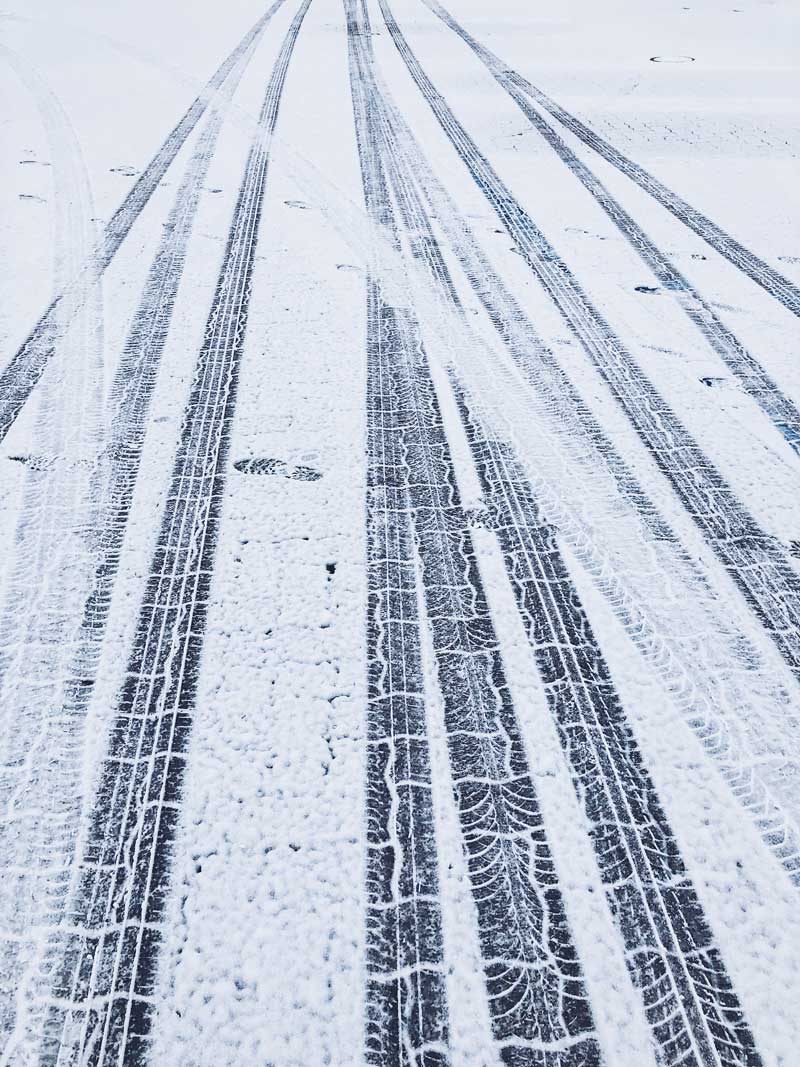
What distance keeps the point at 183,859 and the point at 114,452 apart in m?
1.64

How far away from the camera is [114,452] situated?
8.95 ft

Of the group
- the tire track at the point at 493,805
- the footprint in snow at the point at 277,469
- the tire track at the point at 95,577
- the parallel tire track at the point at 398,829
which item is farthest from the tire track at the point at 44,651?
the tire track at the point at 493,805

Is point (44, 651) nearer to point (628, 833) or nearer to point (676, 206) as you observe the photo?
point (628, 833)

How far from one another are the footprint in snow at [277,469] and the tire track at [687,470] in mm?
1288

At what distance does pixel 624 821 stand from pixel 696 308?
9.87ft

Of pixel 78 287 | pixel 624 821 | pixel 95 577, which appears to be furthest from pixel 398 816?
pixel 78 287

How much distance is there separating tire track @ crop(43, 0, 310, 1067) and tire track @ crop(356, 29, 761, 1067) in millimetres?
936

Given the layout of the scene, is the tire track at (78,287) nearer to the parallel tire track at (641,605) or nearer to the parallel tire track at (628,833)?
the parallel tire track at (641,605)

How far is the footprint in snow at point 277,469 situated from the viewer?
2.63m

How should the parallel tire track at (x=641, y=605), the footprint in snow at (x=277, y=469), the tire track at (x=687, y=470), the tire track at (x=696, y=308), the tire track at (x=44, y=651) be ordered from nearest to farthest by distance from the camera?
the tire track at (x=44, y=651) < the parallel tire track at (x=641, y=605) < the tire track at (x=687, y=470) < the footprint in snow at (x=277, y=469) < the tire track at (x=696, y=308)

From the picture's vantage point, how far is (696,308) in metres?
3.82

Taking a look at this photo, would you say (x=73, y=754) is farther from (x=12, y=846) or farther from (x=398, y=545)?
(x=398, y=545)

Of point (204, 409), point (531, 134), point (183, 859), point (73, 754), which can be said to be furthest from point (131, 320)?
point (531, 134)

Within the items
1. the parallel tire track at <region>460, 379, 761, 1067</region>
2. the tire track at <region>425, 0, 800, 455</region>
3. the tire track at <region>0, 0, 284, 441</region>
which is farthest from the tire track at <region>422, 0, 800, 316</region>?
the tire track at <region>0, 0, 284, 441</region>
